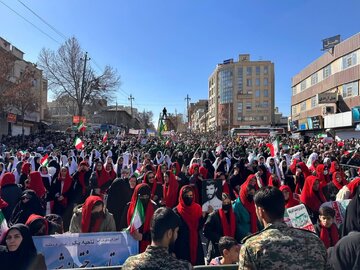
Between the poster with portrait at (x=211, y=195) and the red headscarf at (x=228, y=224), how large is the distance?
47 cm

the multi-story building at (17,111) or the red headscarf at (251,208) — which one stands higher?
the multi-story building at (17,111)

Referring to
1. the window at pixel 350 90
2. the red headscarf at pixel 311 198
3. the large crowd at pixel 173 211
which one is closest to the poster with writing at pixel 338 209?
the large crowd at pixel 173 211

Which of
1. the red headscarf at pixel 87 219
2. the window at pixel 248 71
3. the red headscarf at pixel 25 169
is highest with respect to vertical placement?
the window at pixel 248 71

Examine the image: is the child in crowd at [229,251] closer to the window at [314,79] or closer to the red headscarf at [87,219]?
the red headscarf at [87,219]

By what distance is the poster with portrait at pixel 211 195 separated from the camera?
5.34m

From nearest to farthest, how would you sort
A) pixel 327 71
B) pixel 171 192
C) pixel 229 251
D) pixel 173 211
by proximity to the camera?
pixel 173 211 < pixel 229 251 < pixel 171 192 < pixel 327 71

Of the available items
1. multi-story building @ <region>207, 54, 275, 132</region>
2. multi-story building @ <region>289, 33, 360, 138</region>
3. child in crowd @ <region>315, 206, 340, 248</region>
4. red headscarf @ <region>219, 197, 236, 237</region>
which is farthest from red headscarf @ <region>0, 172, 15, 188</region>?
multi-story building @ <region>207, 54, 275, 132</region>

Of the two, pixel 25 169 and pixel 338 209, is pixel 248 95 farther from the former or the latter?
pixel 338 209

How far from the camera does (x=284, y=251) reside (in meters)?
1.99

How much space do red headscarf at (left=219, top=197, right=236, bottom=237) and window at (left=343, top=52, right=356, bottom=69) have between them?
34.6 meters

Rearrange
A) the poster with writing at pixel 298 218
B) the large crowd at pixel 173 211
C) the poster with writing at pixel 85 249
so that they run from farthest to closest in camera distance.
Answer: the poster with writing at pixel 298 218, the poster with writing at pixel 85 249, the large crowd at pixel 173 211

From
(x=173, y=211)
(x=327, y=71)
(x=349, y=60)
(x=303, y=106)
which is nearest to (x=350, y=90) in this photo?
(x=349, y=60)

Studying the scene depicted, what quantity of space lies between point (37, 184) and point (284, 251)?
6.68 m

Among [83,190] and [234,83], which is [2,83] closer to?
[83,190]
